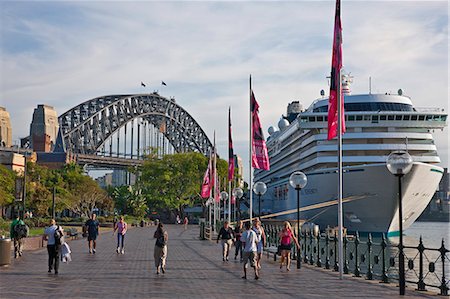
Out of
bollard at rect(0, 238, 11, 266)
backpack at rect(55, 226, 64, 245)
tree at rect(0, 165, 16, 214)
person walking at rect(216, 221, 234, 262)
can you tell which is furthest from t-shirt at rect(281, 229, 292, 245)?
tree at rect(0, 165, 16, 214)

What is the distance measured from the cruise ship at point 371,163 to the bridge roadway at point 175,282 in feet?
102

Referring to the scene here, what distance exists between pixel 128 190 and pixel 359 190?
56.1 meters

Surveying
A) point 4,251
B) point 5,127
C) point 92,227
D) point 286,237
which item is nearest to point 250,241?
point 286,237

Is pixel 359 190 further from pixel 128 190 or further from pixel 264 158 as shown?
pixel 128 190

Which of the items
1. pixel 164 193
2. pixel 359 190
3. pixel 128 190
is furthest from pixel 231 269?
pixel 164 193

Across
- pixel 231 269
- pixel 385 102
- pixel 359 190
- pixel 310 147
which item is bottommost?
pixel 231 269

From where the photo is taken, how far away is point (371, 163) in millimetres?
56562

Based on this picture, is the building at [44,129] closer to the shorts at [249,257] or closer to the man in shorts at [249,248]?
the man in shorts at [249,248]

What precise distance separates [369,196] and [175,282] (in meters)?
39.5

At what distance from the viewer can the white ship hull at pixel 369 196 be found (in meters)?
54.4

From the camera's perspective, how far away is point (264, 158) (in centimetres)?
3234

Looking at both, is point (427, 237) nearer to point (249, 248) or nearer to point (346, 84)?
point (346, 84)

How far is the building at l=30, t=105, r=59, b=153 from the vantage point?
14300 cm

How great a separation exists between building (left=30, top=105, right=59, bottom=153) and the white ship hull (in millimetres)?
93758
